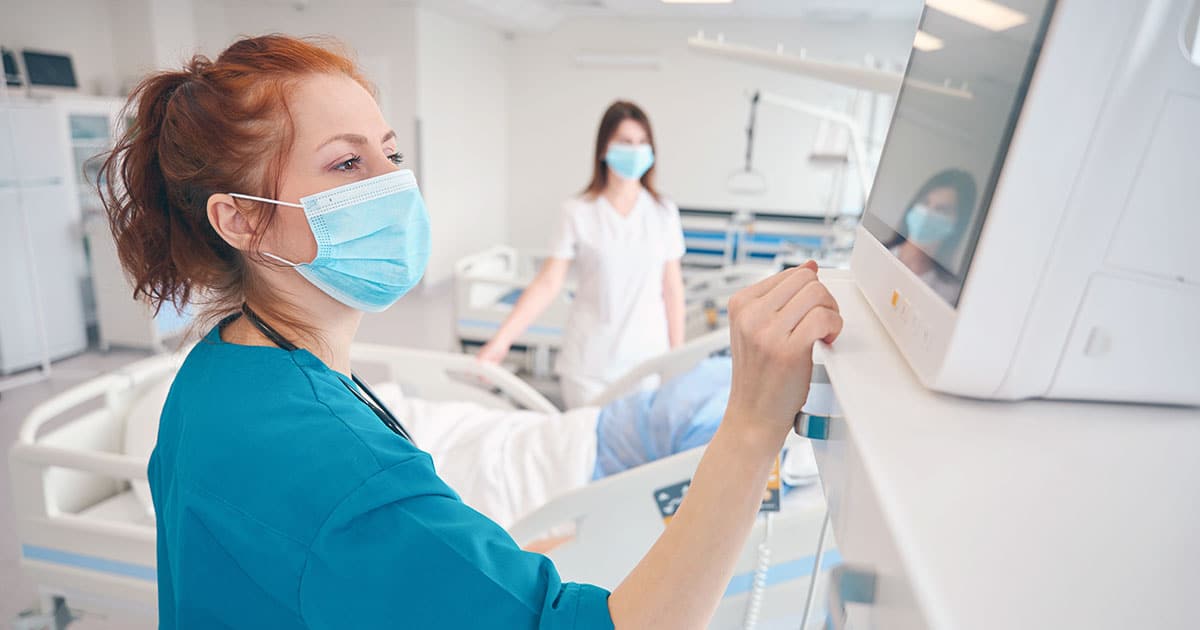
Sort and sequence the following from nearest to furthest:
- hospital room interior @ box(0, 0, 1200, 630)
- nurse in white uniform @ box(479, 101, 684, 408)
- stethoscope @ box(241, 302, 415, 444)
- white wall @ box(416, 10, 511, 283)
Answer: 1. hospital room interior @ box(0, 0, 1200, 630)
2. stethoscope @ box(241, 302, 415, 444)
3. nurse in white uniform @ box(479, 101, 684, 408)
4. white wall @ box(416, 10, 511, 283)

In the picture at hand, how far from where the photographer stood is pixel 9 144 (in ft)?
13.6

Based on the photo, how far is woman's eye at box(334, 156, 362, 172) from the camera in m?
0.91

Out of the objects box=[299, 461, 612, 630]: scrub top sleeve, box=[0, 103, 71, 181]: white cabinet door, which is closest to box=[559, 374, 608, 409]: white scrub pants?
box=[299, 461, 612, 630]: scrub top sleeve

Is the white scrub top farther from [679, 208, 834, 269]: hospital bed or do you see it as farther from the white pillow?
[679, 208, 834, 269]: hospital bed

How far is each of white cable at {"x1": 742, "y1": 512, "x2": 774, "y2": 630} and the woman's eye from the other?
0.99 metres

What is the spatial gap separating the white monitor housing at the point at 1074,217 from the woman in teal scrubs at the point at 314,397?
0.43 ft

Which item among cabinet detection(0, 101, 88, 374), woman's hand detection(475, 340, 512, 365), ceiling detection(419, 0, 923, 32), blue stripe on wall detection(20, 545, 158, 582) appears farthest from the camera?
ceiling detection(419, 0, 923, 32)

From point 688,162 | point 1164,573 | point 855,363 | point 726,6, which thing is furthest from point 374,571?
point 688,162

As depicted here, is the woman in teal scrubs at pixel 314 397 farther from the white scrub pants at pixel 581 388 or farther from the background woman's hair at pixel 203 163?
the white scrub pants at pixel 581 388

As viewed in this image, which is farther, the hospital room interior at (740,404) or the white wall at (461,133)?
the white wall at (461,133)

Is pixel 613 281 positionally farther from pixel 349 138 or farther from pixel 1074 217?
pixel 1074 217

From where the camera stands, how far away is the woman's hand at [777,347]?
57 cm

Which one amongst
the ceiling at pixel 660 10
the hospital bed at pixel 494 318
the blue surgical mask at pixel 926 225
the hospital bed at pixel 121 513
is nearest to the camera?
the blue surgical mask at pixel 926 225

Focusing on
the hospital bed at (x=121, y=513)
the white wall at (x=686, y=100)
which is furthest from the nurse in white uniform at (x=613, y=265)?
the white wall at (x=686, y=100)
